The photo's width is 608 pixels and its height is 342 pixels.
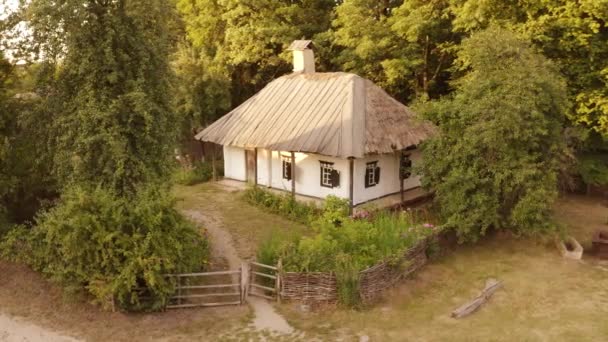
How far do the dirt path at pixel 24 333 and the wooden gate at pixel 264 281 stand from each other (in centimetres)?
447

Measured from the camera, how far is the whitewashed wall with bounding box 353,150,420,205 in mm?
21141

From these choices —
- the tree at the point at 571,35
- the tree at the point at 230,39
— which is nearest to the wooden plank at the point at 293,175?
the tree at the point at 230,39

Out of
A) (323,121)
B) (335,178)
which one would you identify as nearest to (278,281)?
(335,178)

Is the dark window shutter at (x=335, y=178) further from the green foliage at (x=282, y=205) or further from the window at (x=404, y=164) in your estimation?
the window at (x=404, y=164)

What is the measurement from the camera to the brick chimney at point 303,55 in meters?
25.5

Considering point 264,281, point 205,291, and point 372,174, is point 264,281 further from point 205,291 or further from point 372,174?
point 372,174

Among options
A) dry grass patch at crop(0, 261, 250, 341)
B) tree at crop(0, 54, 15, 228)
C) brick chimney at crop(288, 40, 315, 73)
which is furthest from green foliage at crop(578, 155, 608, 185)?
tree at crop(0, 54, 15, 228)

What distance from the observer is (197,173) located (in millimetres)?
28188

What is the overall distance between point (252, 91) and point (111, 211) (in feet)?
67.9

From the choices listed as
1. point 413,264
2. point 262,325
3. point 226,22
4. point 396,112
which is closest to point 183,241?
point 262,325

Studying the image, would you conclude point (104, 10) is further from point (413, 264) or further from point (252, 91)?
point (252, 91)

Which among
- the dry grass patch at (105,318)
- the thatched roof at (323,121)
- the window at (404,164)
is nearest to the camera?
the dry grass patch at (105,318)

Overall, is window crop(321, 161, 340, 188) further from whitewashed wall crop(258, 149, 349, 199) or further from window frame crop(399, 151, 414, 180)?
window frame crop(399, 151, 414, 180)

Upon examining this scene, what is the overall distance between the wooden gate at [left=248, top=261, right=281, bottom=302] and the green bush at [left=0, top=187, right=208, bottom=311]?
5.54ft
